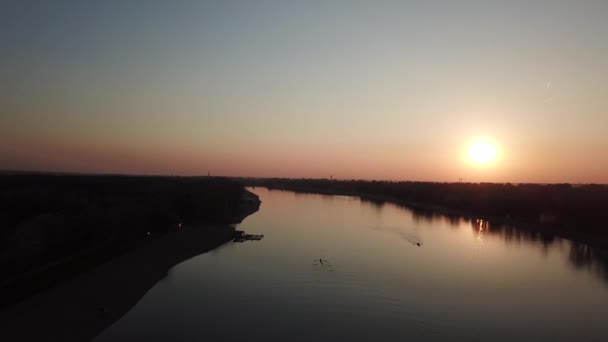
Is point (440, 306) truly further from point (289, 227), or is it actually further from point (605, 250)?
point (289, 227)

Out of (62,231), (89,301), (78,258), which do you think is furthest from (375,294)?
(62,231)

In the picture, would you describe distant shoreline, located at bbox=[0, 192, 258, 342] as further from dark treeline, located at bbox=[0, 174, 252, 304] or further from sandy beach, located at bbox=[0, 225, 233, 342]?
dark treeline, located at bbox=[0, 174, 252, 304]

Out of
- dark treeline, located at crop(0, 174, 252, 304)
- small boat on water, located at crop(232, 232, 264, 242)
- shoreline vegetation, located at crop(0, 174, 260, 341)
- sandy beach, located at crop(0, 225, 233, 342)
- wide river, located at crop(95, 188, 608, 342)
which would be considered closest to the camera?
sandy beach, located at crop(0, 225, 233, 342)

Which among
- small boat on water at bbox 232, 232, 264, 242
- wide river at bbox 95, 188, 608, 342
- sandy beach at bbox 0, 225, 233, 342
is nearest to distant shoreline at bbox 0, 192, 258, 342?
sandy beach at bbox 0, 225, 233, 342

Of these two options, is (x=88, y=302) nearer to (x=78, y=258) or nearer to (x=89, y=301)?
(x=89, y=301)

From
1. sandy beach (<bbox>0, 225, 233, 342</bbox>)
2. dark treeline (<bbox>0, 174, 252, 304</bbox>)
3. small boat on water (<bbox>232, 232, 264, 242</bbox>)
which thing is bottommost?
sandy beach (<bbox>0, 225, 233, 342</bbox>)

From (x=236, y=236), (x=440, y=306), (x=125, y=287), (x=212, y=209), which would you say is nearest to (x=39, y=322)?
(x=125, y=287)

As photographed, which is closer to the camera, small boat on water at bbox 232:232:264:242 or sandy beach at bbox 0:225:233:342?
sandy beach at bbox 0:225:233:342
